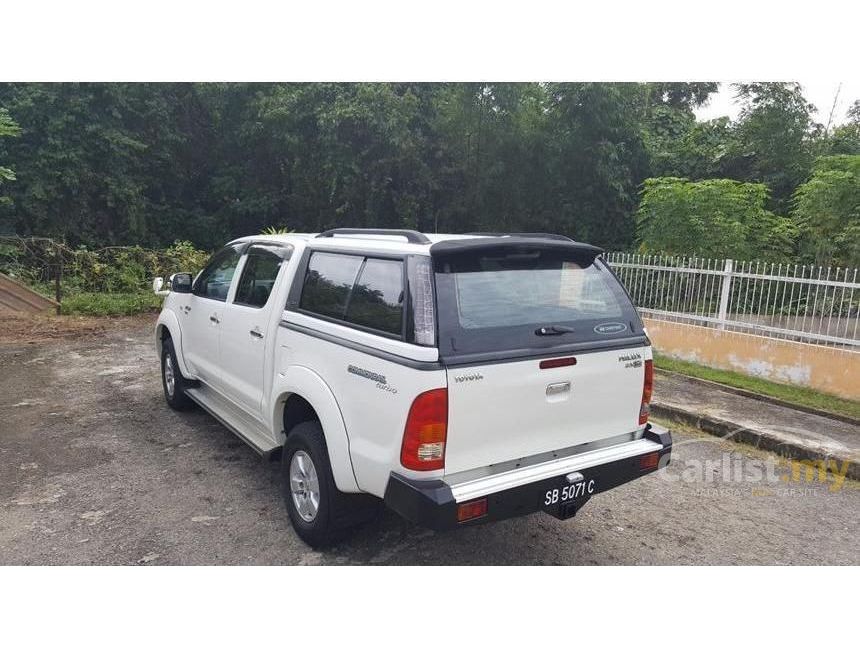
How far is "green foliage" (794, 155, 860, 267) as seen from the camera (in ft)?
34.1

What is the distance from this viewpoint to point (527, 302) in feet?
9.98

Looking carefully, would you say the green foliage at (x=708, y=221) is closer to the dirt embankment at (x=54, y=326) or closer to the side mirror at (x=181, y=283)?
the side mirror at (x=181, y=283)

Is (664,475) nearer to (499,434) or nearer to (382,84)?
(499,434)

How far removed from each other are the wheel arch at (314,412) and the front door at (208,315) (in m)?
1.16

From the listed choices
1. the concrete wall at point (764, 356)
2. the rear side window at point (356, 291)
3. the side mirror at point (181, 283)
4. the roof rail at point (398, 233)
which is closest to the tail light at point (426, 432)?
the rear side window at point (356, 291)

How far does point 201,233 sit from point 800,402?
18.9 meters

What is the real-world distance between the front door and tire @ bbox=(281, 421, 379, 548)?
1443mm

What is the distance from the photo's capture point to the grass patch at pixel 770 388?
239 inches

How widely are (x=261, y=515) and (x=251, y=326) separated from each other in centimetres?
121

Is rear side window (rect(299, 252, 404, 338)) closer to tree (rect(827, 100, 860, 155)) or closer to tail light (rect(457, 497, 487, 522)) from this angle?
tail light (rect(457, 497, 487, 522))

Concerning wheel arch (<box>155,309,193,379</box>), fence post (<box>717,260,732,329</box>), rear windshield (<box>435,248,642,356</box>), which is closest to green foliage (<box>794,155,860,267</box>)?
fence post (<box>717,260,732,329</box>)

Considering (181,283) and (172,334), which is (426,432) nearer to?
(181,283)

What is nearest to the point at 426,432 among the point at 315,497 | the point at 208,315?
the point at 315,497

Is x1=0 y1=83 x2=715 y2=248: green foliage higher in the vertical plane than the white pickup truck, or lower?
higher
